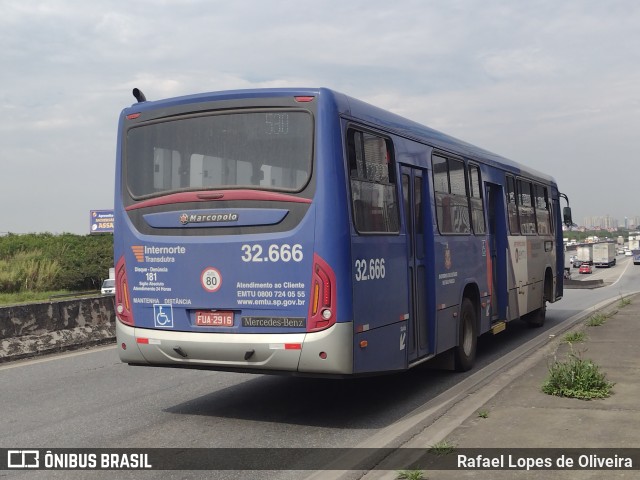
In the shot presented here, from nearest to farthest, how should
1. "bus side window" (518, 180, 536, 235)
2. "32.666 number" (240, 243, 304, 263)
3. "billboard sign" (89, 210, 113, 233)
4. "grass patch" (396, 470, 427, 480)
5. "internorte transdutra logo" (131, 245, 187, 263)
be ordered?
"grass patch" (396, 470, 427, 480), "32.666 number" (240, 243, 304, 263), "internorte transdutra logo" (131, 245, 187, 263), "bus side window" (518, 180, 536, 235), "billboard sign" (89, 210, 113, 233)

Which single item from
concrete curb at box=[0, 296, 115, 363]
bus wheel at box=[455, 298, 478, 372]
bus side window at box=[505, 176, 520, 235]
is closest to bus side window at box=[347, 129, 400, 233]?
bus wheel at box=[455, 298, 478, 372]

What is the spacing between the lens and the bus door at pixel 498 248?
12094 millimetres

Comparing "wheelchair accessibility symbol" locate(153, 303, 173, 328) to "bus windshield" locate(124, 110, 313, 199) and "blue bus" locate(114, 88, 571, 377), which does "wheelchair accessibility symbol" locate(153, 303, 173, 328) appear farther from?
"bus windshield" locate(124, 110, 313, 199)

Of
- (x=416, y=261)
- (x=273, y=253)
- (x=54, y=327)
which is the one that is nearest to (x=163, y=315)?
(x=273, y=253)

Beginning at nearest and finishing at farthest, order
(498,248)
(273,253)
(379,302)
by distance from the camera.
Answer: (273,253), (379,302), (498,248)

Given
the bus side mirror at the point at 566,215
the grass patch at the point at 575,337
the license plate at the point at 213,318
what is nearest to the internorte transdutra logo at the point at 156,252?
the license plate at the point at 213,318

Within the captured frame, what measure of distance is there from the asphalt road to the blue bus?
2.04ft

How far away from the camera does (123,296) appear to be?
7.88 meters

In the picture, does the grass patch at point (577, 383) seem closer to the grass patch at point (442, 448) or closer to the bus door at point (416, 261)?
the bus door at point (416, 261)

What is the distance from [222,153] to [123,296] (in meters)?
Answer: 1.91

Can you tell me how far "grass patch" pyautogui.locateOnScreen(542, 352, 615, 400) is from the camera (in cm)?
769

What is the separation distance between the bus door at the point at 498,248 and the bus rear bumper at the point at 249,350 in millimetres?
5785

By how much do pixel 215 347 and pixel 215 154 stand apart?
190cm

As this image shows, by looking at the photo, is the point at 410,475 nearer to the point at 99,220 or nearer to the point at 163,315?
the point at 163,315
